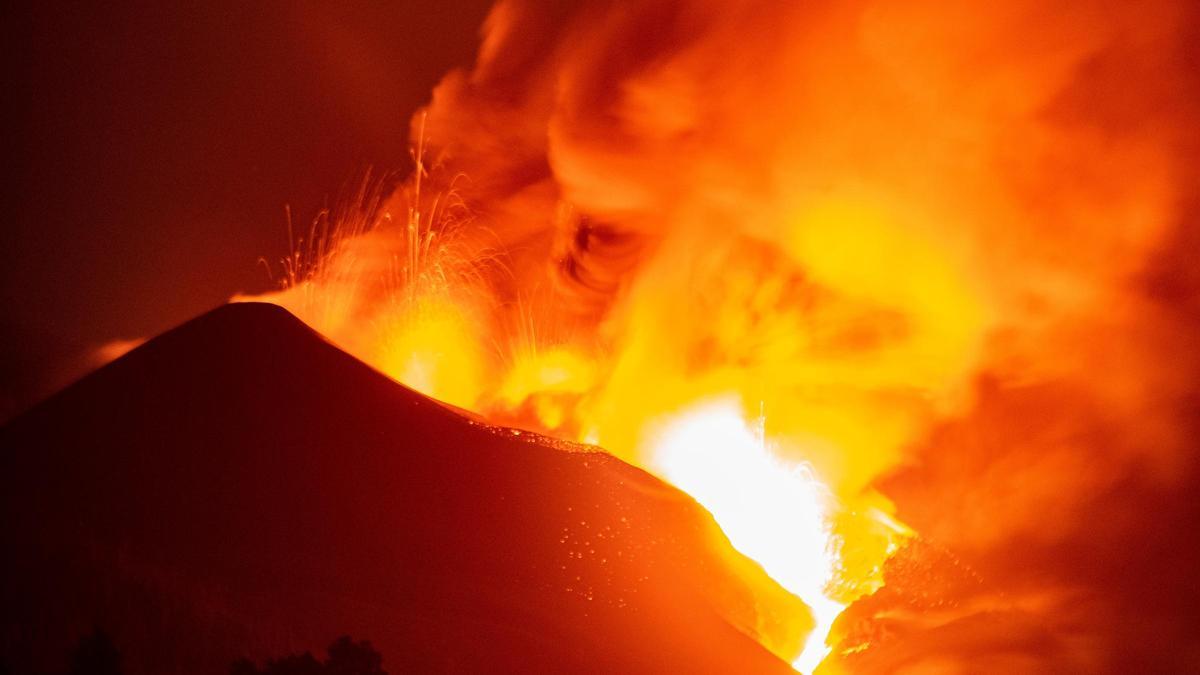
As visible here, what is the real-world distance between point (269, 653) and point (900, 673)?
11.4m

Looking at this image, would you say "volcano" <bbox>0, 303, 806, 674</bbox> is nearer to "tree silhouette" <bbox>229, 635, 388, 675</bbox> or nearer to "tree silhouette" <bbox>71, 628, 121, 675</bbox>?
"tree silhouette" <bbox>71, 628, 121, 675</bbox>

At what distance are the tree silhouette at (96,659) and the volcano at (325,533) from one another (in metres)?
1.66

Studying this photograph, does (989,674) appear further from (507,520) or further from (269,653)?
(269,653)

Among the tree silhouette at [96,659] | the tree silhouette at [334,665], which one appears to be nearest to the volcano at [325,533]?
the tree silhouette at [96,659]

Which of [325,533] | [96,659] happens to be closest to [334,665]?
[96,659]

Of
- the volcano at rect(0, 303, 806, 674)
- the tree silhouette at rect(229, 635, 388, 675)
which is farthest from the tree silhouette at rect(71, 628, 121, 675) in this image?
the volcano at rect(0, 303, 806, 674)

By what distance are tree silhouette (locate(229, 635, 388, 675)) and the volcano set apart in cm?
190

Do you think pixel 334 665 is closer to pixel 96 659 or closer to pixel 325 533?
pixel 96 659

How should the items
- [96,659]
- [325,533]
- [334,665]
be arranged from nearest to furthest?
[96,659], [334,665], [325,533]

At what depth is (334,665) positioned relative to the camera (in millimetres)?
9297

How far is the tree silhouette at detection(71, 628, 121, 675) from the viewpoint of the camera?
28.6ft

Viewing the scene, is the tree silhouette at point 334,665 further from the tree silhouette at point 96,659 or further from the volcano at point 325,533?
the volcano at point 325,533

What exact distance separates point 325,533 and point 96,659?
222 inches

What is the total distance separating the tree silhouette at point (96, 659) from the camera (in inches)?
344
